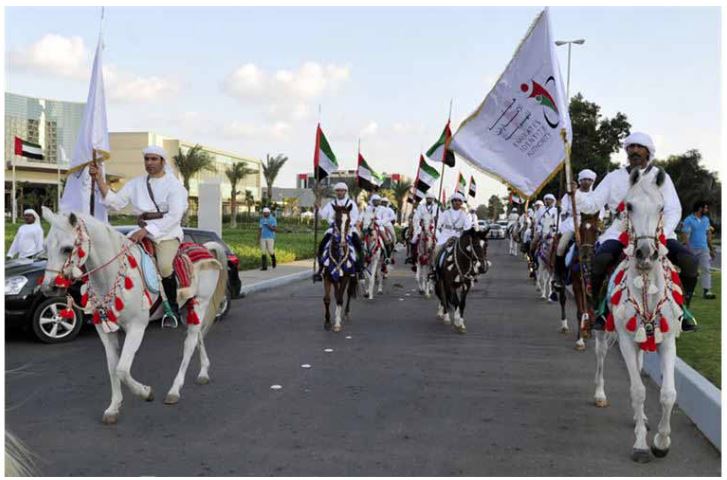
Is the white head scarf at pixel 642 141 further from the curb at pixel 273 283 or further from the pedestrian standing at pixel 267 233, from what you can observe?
the pedestrian standing at pixel 267 233

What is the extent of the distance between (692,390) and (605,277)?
1.39 meters

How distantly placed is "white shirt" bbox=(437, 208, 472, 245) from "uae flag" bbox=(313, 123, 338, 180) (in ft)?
8.87

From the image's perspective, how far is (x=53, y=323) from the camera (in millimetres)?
9125

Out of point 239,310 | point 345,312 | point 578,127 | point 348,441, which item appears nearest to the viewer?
point 348,441

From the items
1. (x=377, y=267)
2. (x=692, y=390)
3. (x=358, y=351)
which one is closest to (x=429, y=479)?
(x=692, y=390)

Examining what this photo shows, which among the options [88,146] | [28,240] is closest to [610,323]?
[88,146]

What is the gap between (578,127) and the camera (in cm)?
4350

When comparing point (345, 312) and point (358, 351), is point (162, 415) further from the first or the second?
point (345, 312)

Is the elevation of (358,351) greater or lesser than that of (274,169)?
lesser

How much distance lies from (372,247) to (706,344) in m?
8.34

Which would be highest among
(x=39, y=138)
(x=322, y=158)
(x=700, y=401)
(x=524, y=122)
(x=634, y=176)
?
(x=39, y=138)

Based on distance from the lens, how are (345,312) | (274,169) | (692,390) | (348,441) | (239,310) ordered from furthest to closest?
1. (274,169)
2. (239,310)
3. (345,312)
4. (692,390)
5. (348,441)

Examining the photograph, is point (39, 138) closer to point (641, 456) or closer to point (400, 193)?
point (400, 193)

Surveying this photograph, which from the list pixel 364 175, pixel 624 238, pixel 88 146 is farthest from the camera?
pixel 364 175
